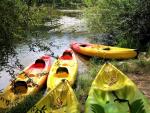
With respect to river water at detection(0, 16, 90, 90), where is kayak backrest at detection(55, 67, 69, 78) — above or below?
above

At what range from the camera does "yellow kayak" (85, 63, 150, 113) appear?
582cm

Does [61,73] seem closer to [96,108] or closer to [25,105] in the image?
[25,105]

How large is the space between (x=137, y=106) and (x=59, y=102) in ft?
5.02

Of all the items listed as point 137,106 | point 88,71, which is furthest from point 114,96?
point 88,71

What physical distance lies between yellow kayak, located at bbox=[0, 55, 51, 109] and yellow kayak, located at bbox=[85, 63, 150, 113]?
4.51 ft

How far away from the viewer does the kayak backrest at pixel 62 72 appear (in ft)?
31.3

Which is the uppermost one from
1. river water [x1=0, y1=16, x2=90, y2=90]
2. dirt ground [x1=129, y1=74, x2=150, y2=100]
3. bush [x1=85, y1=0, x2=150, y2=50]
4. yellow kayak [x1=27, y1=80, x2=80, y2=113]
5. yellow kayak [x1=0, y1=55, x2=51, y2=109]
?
bush [x1=85, y1=0, x2=150, y2=50]

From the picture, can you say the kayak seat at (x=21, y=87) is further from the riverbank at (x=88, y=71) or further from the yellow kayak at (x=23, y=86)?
the riverbank at (x=88, y=71)

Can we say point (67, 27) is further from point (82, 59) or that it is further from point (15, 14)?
point (15, 14)

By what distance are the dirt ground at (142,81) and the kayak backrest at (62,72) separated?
1.91m

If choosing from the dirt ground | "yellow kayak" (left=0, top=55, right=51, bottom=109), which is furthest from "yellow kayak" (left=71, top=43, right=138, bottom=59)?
Result: the dirt ground

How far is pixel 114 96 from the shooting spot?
6.45m

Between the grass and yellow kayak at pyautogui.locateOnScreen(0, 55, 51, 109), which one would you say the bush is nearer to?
yellow kayak at pyautogui.locateOnScreen(0, 55, 51, 109)

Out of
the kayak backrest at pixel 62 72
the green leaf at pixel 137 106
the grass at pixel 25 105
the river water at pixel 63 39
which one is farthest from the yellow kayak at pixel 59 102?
the river water at pixel 63 39
